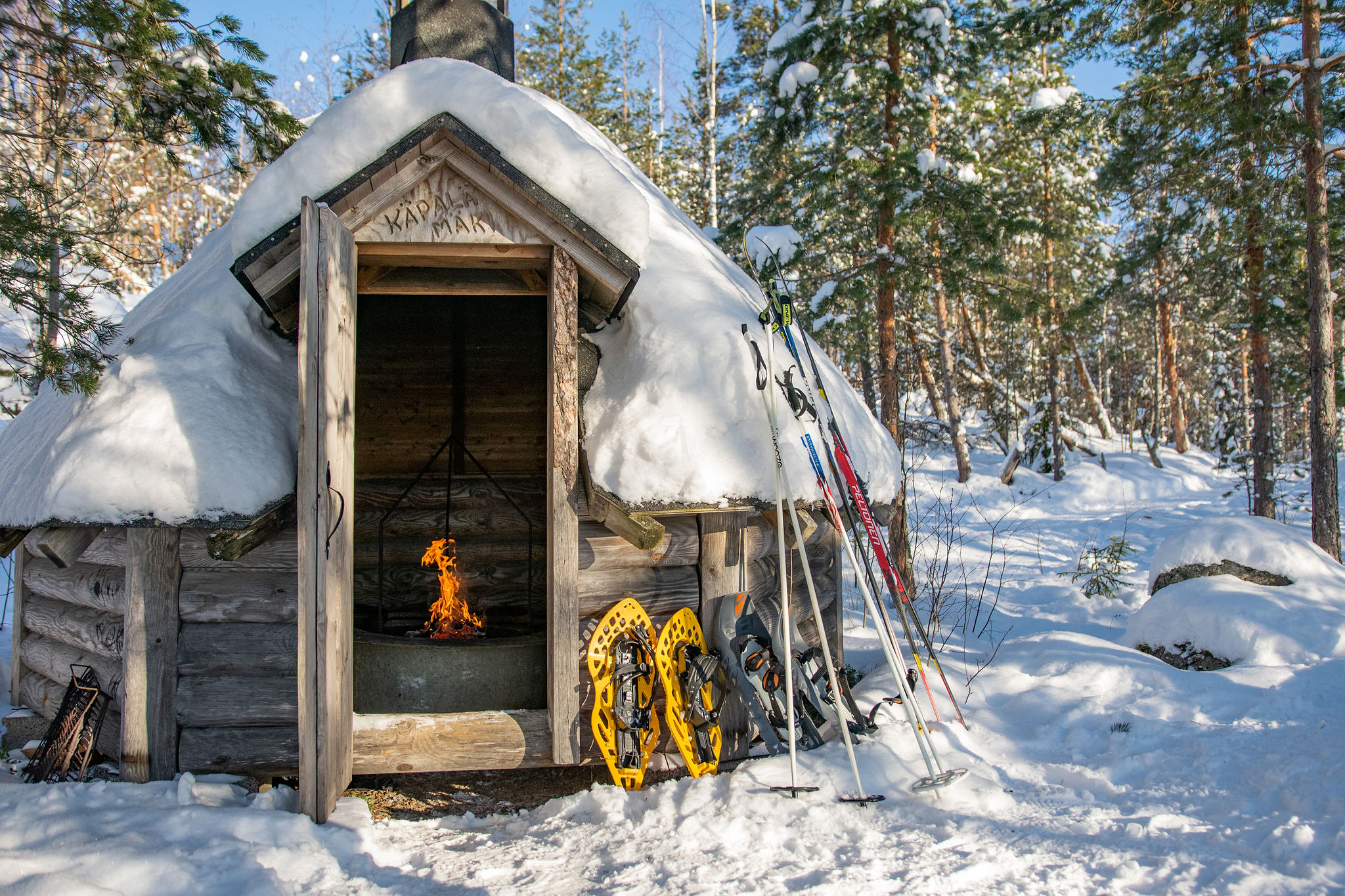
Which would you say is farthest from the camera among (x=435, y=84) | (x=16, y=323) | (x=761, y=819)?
(x=16, y=323)

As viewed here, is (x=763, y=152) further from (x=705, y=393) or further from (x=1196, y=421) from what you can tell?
(x=1196, y=421)

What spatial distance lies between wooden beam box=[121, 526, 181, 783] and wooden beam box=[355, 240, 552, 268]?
175 cm

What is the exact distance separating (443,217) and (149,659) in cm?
268

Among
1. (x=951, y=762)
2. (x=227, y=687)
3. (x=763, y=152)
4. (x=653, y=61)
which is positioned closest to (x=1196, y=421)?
(x=653, y=61)

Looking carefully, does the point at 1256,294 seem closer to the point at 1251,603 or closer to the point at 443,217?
the point at 1251,603

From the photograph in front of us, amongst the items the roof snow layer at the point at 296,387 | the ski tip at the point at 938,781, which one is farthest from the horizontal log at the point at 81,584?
the ski tip at the point at 938,781

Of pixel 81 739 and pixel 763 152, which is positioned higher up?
pixel 763 152

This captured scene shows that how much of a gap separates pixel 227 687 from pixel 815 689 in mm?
3060

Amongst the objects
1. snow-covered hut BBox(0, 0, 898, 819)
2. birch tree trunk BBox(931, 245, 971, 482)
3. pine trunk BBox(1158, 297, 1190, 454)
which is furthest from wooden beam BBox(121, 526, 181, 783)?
pine trunk BBox(1158, 297, 1190, 454)

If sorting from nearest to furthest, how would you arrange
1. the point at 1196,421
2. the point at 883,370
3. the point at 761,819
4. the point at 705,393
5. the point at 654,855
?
the point at 654,855
the point at 761,819
the point at 705,393
the point at 883,370
the point at 1196,421

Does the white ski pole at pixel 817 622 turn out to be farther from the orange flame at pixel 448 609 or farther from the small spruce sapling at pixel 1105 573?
the small spruce sapling at pixel 1105 573

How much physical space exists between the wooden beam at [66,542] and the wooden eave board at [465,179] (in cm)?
167

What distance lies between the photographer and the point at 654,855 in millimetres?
3336

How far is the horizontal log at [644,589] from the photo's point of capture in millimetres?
4289
